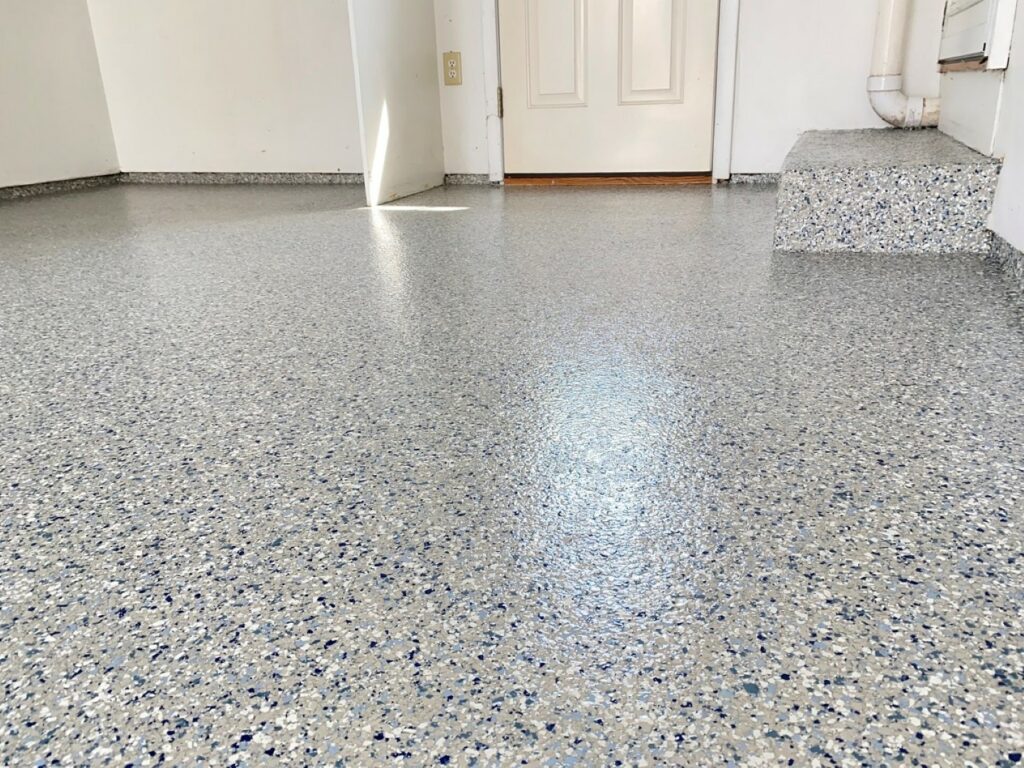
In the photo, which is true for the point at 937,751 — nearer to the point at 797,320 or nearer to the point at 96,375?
the point at 797,320

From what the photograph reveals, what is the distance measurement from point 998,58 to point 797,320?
782 millimetres

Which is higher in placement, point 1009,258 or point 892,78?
point 892,78

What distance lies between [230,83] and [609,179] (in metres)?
1.81

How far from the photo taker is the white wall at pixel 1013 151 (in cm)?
126

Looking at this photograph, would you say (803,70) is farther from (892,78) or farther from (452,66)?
(452,66)

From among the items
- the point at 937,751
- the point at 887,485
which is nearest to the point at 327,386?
the point at 887,485

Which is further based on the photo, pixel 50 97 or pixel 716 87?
pixel 50 97

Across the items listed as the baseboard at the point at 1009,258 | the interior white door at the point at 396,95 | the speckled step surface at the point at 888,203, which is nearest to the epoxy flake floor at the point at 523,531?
the baseboard at the point at 1009,258

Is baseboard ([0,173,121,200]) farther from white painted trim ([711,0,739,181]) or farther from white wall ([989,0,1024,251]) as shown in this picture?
white wall ([989,0,1024,251])

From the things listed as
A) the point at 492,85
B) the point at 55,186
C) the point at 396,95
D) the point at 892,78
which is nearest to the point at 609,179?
the point at 492,85

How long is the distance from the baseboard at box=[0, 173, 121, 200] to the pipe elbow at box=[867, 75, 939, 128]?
131 inches

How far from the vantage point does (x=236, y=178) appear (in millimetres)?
3518

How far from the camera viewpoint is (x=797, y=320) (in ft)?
3.71

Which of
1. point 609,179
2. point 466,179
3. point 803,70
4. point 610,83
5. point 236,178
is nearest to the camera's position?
point 803,70
